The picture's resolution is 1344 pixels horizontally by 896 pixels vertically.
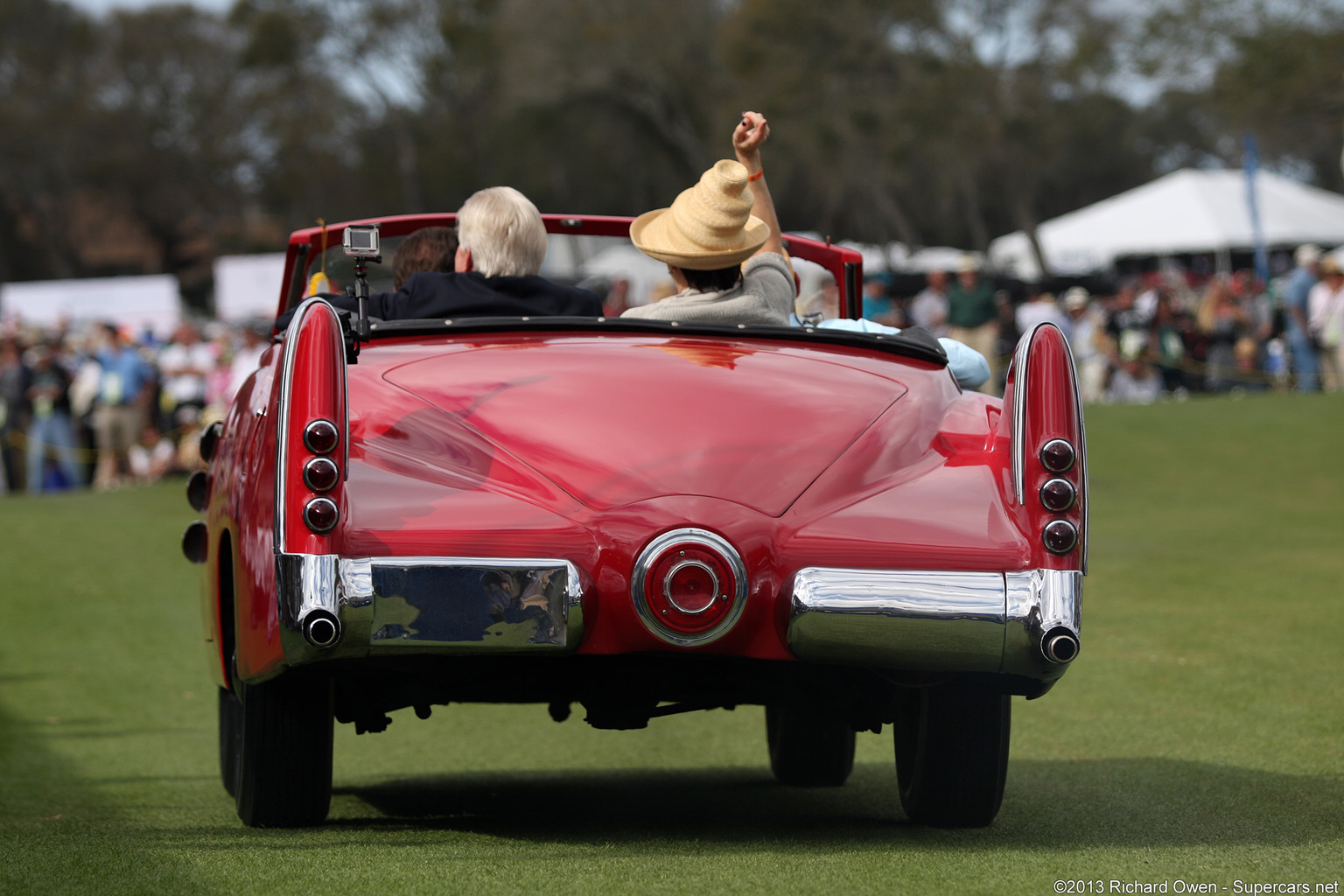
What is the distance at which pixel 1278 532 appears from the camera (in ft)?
41.5

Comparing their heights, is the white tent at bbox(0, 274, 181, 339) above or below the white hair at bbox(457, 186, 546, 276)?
above

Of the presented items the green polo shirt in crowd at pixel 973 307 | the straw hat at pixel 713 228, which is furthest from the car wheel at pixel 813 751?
the green polo shirt in crowd at pixel 973 307

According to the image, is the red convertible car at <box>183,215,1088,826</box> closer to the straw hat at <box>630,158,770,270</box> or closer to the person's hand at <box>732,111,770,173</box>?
the straw hat at <box>630,158,770,270</box>

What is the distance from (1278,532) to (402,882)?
34.1ft

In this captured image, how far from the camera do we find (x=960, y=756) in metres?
4.34

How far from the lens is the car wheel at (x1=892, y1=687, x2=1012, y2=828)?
430 centimetres

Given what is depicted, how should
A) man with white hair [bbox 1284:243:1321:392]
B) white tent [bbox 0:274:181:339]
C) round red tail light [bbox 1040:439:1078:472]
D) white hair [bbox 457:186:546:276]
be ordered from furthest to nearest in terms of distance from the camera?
1. white tent [bbox 0:274:181:339]
2. man with white hair [bbox 1284:243:1321:392]
3. white hair [bbox 457:186:546:276]
4. round red tail light [bbox 1040:439:1078:472]

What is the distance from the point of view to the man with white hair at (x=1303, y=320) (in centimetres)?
2042

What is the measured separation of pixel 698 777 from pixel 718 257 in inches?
83.9

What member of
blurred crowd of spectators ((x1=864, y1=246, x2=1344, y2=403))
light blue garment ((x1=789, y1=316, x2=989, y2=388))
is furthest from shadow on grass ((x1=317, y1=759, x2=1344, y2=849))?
blurred crowd of spectators ((x1=864, y1=246, x2=1344, y2=403))

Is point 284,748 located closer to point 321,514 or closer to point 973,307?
point 321,514

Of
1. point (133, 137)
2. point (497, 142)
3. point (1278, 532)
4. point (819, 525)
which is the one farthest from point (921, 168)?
point (819, 525)

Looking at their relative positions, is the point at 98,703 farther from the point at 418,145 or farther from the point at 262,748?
the point at 418,145

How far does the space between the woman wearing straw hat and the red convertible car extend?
0.76ft
